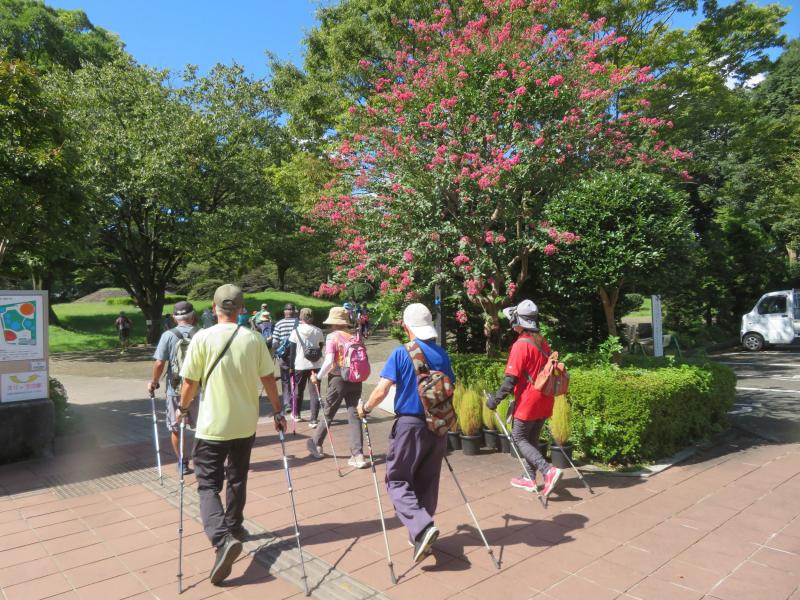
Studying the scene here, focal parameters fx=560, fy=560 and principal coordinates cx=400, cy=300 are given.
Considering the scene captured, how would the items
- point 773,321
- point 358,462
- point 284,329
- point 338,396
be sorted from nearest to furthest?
point 358,462 → point 338,396 → point 284,329 → point 773,321

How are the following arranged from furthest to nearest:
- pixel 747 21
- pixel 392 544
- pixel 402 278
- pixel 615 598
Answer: pixel 747 21
pixel 402 278
pixel 392 544
pixel 615 598

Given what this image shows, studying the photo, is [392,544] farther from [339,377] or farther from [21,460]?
[21,460]

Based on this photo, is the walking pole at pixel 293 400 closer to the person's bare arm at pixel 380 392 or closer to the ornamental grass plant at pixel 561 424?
the ornamental grass plant at pixel 561 424

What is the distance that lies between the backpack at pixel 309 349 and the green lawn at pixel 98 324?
1859 centimetres

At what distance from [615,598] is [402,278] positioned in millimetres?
4781

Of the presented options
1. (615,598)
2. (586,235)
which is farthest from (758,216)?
(615,598)

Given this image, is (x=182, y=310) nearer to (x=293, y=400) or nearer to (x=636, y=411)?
(x=293, y=400)

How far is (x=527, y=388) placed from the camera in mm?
4930

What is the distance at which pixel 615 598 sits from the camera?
10.8 feet

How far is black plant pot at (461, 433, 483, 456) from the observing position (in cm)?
623

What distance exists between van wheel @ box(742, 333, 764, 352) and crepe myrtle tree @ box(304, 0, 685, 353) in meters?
11.8

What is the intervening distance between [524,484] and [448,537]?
1.23 m

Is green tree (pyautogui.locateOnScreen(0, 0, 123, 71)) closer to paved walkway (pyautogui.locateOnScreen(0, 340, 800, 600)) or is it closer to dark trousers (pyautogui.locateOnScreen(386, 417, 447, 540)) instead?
paved walkway (pyautogui.locateOnScreen(0, 340, 800, 600))

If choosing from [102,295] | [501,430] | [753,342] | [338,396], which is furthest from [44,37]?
[753,342]
